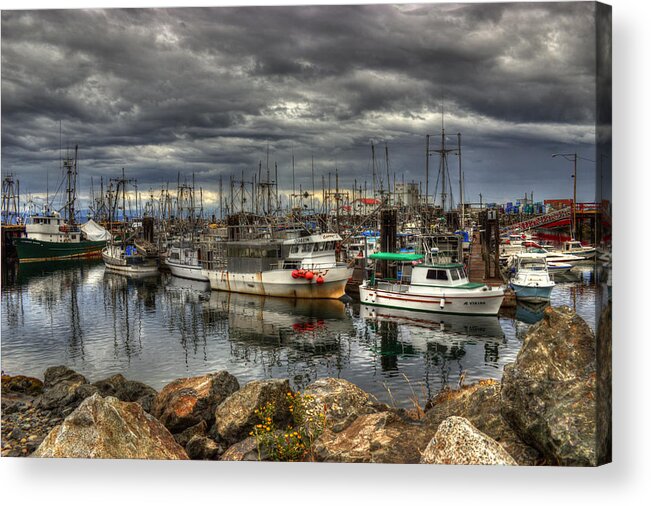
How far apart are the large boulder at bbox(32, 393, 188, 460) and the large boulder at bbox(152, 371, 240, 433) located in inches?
26.5

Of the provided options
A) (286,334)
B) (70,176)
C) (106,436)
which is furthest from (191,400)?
(286,334)

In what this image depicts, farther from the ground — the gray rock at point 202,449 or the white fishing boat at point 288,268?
the white fishing boat at point 288,268

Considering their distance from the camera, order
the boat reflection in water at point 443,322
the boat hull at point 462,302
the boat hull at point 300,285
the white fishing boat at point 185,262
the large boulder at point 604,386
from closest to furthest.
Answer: the large boulder at point 604,386
the boat reflection in water at point 443,322
the boat hull at point 462,302
the boat hull at point 300,285
the white fishing boat at point 185,262

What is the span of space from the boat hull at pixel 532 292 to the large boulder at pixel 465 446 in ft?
44.6

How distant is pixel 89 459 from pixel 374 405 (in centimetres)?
339

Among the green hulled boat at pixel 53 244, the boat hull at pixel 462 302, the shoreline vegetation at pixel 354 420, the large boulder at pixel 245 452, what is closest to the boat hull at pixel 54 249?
the green hulled boat at pixel 53 244

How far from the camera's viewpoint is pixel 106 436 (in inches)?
237

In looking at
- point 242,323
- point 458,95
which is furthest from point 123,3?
point 242,323

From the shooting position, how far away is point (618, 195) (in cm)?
567

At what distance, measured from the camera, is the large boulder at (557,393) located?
5445 mm

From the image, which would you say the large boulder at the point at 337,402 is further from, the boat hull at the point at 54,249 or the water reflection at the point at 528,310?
the boat hull at the point at 54,249

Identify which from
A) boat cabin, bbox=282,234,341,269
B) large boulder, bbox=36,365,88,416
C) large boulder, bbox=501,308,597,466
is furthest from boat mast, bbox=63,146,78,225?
boat cabin, bbox=282,234,341,269

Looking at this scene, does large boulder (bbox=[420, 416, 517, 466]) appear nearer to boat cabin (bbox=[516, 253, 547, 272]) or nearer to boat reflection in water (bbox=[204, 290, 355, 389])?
boat reflection in water (bbox=[204, 290, 355, 389])

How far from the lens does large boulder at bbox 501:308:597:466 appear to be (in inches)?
214
